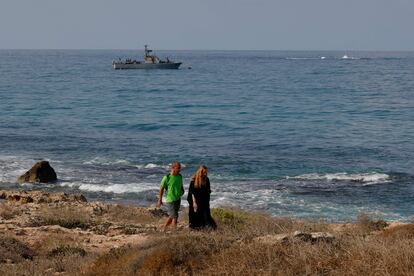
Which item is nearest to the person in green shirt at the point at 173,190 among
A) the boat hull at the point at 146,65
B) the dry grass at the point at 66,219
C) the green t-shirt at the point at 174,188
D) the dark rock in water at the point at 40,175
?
the green t-shirt at the point at 174,188

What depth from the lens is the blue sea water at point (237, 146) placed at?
2227cm

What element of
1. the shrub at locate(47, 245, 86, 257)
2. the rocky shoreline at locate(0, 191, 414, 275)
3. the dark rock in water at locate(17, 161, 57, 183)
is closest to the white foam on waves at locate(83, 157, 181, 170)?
the dark rock in water at locate(17, 161, 57, 183)

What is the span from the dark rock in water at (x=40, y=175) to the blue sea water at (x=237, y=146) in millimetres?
382

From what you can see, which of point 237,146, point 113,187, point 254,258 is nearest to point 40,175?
point 113,187

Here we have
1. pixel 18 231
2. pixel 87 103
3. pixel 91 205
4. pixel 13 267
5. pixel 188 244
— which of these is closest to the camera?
pixel 188 244

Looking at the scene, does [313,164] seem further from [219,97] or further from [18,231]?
[219,97]

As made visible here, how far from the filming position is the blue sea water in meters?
22.3

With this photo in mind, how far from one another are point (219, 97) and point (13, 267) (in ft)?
186

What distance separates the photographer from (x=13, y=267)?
9477 millimetres

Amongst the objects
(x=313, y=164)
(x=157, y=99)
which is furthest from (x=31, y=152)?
(x=157, y=99)

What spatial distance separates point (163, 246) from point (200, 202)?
4330 mm

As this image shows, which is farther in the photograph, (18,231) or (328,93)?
(328,93)

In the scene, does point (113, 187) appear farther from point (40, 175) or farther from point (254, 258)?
point (254, 258)

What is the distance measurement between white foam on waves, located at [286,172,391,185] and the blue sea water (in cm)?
4
